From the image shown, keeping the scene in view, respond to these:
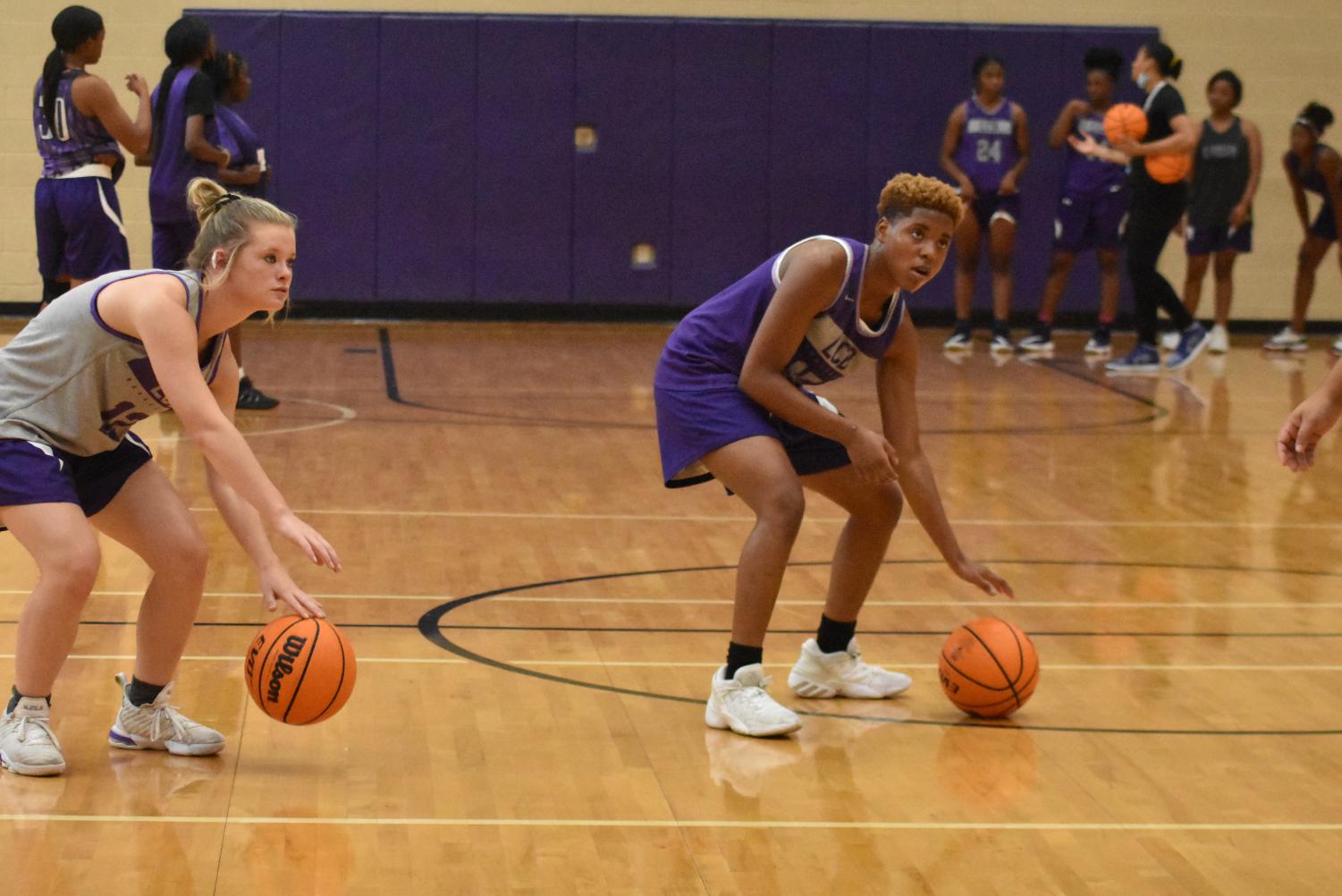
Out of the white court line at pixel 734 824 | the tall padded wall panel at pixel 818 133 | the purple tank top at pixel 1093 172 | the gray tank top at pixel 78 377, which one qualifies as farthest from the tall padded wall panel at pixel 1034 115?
the gray tank top at pixel 78 377

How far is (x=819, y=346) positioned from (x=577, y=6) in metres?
9.74

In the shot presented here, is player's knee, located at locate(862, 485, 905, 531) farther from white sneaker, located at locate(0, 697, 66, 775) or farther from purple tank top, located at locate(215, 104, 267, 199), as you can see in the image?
purple tank top, located at locate(215, 104, 267, 199)

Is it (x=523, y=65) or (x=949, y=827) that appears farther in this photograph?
(x=523, y=65)

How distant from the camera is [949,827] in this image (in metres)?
3.38

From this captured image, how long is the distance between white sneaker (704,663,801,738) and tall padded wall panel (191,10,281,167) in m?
9.70

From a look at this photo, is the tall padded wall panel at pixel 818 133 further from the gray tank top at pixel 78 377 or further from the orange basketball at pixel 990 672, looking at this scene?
the gray tank top at pixel 78 377

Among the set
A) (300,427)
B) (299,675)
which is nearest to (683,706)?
(299,675)

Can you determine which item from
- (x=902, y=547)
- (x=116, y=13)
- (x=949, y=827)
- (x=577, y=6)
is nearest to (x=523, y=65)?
(x=577, y=6)

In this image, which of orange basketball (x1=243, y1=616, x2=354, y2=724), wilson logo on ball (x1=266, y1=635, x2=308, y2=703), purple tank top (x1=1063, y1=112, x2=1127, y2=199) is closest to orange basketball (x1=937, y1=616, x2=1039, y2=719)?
orange basketball (x1=243, y1=616, x2=354, y2=724)

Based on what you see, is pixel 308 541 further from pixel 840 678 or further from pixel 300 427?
pixel 300 427

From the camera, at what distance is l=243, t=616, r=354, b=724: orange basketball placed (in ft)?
11.8

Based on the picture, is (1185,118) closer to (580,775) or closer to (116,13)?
(116,13)

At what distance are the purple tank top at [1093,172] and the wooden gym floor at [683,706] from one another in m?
4.29

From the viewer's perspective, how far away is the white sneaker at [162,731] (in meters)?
3.68
